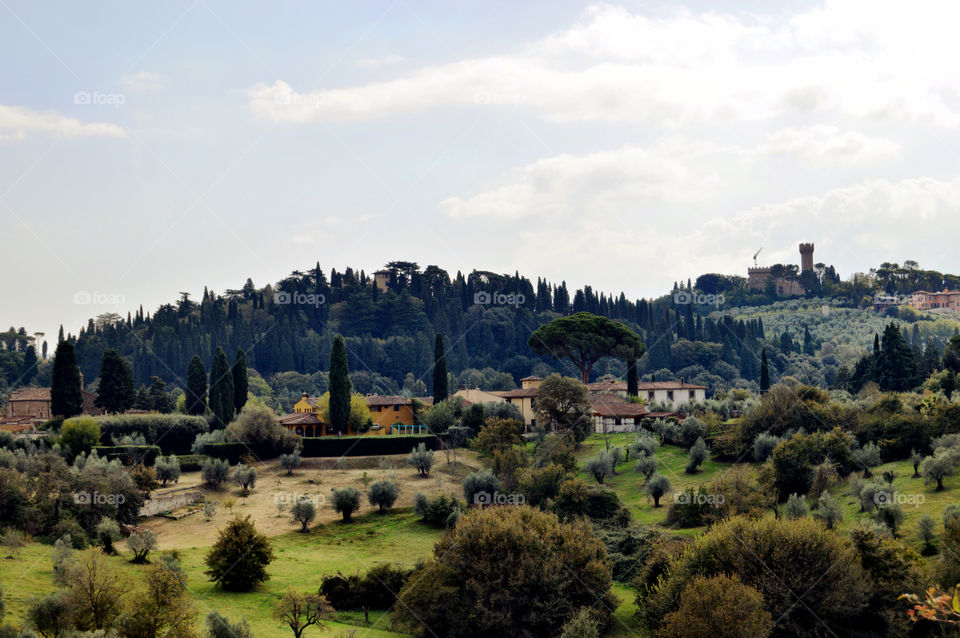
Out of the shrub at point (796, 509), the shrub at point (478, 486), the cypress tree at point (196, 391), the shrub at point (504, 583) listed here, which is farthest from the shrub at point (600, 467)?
the cypress tree at point (196, 391)

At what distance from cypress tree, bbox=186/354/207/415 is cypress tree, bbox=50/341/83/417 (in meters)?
11.4

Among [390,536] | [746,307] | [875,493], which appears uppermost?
[746,307]

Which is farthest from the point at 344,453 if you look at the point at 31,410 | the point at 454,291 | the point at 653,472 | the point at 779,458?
the point at 454,291

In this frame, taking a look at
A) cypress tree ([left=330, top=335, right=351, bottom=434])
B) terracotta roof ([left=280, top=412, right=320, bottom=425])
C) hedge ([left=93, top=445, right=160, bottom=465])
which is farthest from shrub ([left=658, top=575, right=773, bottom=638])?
terracotta roof ([left=280, top=412, right=320, bottom=425])

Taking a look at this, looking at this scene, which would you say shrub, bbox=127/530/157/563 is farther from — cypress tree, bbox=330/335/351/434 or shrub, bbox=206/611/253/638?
cypress tree, bbox=330/335/351/434

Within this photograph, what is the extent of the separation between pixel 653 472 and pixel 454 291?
88580mm

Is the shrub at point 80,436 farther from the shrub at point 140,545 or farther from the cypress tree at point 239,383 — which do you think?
the shrub at point 140,545

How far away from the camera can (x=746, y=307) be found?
601ft

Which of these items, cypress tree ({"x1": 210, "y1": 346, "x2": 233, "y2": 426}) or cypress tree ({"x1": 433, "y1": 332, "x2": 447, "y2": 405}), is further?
cypress tree ({"x1": 433, "y1": 332, "x2": 447, "y2": 405})

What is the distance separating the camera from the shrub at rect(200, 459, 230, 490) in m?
47.1

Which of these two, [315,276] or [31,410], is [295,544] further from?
[315,276]

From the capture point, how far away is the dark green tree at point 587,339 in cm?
7750

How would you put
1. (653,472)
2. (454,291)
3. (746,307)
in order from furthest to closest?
1. (746,307)
2. (454,291)
3. (653,472)

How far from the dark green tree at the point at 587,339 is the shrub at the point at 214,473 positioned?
37.6 metres
